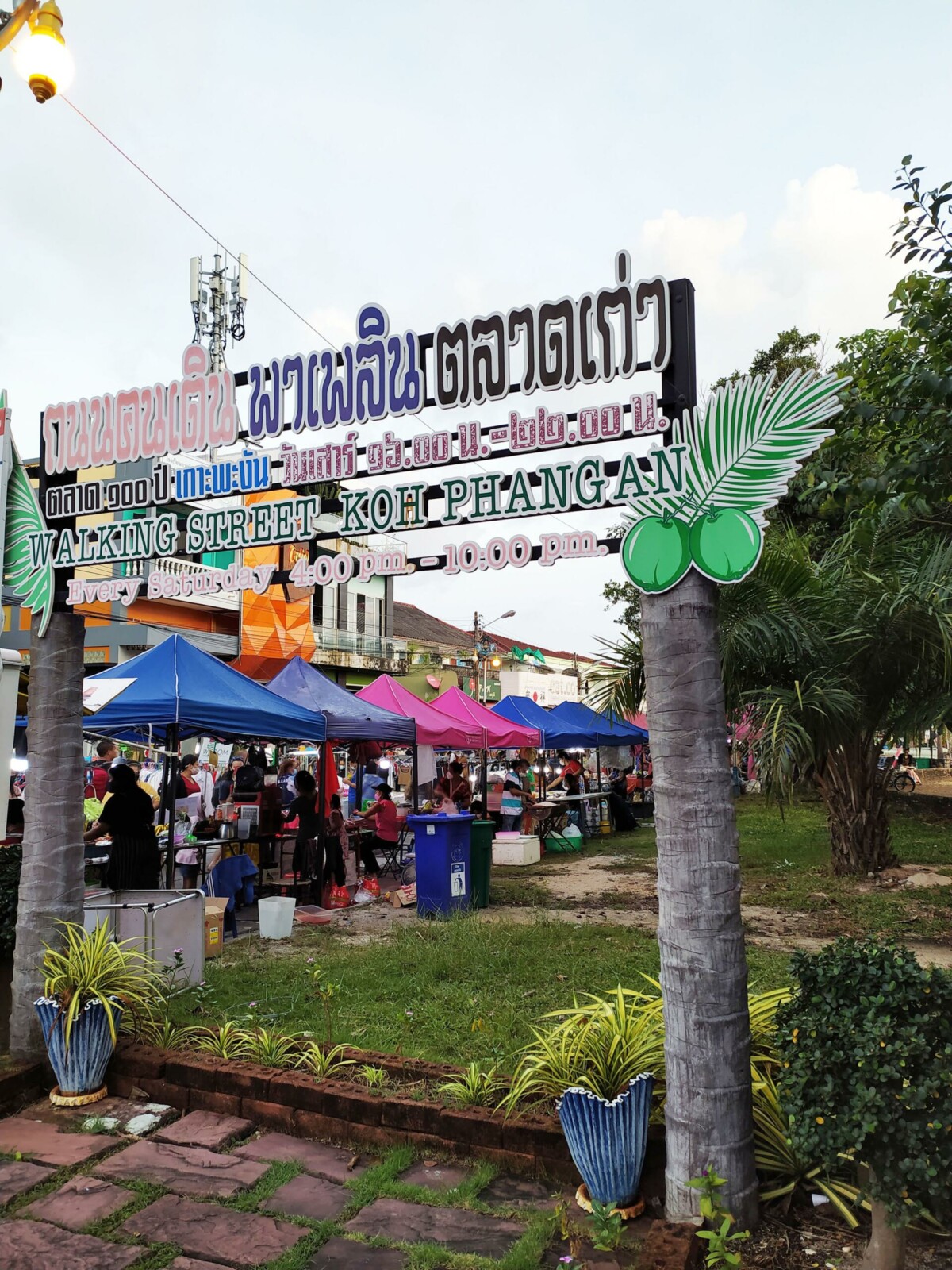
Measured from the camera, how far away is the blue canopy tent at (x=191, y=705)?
903cm

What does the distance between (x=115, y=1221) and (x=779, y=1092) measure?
2612 millimetres

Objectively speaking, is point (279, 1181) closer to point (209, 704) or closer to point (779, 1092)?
point (779, 1092)

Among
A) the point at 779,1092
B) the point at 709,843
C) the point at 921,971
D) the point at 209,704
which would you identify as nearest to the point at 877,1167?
the point at 779,1092

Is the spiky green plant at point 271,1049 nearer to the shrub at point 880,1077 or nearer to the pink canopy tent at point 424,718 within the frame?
the shrub at point 880,1077

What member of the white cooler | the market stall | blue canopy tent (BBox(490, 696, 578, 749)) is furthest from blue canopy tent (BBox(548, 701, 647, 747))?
the market stall

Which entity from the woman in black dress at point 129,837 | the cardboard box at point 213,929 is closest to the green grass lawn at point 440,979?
the cardboard box at point 213,929

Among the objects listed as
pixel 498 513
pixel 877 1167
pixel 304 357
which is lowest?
pixel 877 1167

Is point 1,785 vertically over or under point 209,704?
under

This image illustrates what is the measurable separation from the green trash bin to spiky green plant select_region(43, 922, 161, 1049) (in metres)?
5.33

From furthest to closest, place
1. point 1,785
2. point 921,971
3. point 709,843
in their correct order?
point 1,785, point 709,843, point 921,971

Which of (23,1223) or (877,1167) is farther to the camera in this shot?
(23,1223)

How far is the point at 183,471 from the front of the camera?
5.11 metres

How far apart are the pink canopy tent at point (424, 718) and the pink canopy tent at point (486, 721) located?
62cm

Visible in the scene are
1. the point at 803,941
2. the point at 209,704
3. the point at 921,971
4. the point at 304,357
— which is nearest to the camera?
the point at 921,971
